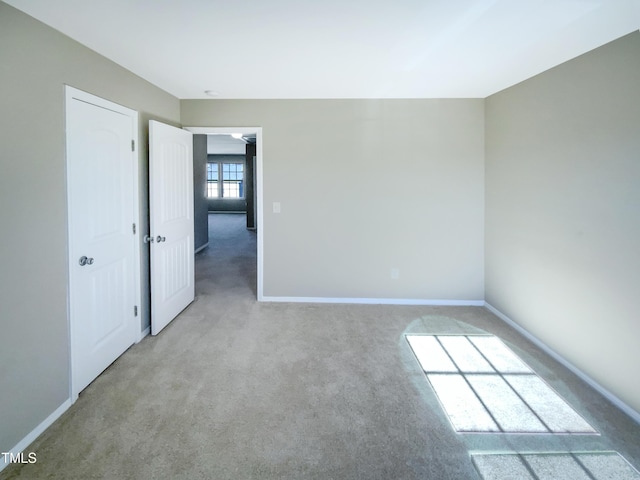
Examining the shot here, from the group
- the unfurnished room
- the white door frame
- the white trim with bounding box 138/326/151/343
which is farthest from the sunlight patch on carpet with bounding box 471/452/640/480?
the white door frame

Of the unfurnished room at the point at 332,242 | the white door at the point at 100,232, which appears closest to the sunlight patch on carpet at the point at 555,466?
the unfurnished room at the point at 332,242

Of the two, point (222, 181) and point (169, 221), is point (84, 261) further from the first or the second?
point (222, 181)

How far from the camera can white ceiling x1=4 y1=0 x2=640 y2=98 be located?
1.89 metres

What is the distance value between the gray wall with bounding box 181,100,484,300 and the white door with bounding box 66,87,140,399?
150 centimetres

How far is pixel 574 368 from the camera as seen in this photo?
2.70m

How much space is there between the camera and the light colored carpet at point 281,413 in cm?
178

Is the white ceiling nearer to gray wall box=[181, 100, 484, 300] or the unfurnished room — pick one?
the unfurnished room

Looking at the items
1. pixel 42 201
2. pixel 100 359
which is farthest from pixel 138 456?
pixel 42 201

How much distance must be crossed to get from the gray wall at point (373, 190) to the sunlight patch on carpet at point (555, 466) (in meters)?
2.41

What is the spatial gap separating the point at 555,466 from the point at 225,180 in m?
14.4

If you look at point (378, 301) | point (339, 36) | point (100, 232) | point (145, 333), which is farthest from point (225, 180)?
point (339, 36)

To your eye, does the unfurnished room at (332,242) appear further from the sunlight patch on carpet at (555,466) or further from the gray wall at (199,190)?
the gray wall at (199,190)

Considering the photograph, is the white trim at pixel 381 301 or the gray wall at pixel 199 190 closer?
the white trim at pixel 381 301

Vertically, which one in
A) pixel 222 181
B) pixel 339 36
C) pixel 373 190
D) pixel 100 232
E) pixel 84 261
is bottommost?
pixel 84 261
